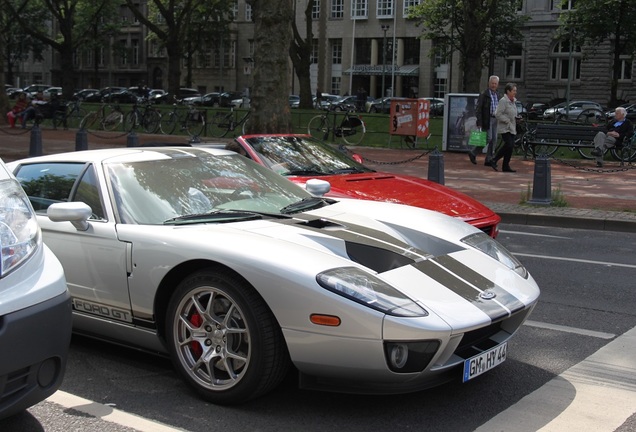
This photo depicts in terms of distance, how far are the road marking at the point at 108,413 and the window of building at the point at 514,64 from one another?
207 feet

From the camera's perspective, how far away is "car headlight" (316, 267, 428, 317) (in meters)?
3.81

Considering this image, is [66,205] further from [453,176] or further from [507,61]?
[507,61]

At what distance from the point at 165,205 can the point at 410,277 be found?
1.65 meters

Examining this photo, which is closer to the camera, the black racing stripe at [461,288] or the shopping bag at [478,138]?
the black racing stripe at [461,288]

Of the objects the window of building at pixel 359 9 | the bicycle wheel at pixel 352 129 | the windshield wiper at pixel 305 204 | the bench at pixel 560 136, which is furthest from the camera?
the window of building at pixel 359 9

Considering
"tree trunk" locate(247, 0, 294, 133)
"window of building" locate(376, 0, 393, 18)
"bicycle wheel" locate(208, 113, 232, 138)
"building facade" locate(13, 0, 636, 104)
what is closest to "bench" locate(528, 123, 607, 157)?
"tree trunk" locate(247, 0, 294, 133)

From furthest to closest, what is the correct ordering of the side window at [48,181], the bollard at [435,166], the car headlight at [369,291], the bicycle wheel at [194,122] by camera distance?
the bicycle wheel at [194,122]
the bollard at [435,166]
the side window at [48,181]
the car headlight at [369,291]

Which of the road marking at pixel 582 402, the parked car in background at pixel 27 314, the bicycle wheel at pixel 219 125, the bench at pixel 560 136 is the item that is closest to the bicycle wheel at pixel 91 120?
the bicycle wheel at pixel 219 125

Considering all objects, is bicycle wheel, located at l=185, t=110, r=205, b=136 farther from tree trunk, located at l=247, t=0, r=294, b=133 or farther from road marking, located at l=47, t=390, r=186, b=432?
road marking, located at l=47, t=390, r=186, b=432

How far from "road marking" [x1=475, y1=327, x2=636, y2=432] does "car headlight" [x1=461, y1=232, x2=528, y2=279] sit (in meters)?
0.70

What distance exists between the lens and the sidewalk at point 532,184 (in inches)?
459

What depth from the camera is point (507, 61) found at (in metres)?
64.9

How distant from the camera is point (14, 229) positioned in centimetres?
349

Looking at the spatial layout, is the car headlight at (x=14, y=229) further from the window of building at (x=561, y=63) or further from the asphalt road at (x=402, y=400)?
the window of building at (x=561, y=63)
